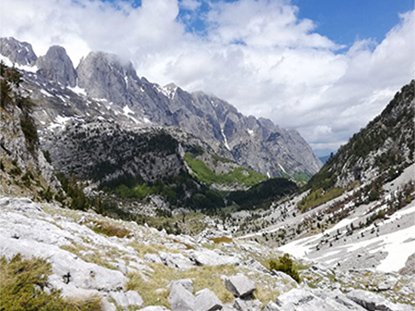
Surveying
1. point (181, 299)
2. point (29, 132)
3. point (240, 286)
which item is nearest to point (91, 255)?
point (181, 299)

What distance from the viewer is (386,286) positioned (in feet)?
105

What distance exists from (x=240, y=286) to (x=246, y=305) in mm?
1045

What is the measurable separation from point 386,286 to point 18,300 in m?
29.2

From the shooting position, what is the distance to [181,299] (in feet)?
50.9

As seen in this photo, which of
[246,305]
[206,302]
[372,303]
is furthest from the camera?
[372,303]

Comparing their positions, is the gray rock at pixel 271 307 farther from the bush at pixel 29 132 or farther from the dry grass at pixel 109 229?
the bush at pixel 29 132

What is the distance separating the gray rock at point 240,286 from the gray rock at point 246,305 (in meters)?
0.38

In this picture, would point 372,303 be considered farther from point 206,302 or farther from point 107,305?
point 107,305

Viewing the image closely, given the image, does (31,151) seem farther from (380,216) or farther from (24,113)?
(380,216)

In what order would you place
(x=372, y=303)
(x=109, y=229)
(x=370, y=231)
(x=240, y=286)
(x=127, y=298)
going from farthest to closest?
1. (x=370, y=231)
2. (x=109, y=229)
3. (x=372, y=303)
4. (x=240, y=286)
5. (x=127, y=298)

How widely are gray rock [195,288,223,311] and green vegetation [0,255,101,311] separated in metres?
3.76

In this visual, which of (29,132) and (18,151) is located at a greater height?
(29,132)

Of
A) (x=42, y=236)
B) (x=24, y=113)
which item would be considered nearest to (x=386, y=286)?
(x=42, y=236)

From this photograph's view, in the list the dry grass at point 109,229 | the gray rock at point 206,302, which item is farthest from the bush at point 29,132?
the gray rock at point 206,302
